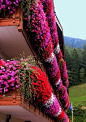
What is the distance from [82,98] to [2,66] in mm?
82172

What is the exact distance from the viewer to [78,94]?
91688mm

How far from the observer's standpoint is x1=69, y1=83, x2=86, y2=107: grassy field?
264 ft

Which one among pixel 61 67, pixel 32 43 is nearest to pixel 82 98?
pixel 61 67

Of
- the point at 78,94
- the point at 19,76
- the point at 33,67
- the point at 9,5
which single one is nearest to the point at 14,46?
the point at 33,67

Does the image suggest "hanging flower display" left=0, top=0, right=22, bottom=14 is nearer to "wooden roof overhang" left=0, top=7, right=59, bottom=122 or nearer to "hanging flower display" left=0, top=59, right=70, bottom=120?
"wooden roof overhang" left=0, top=7, right=59, bottom=122

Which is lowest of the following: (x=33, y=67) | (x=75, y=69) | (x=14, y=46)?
(x=33, y=67)

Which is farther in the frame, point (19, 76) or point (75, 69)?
point (75, 69)

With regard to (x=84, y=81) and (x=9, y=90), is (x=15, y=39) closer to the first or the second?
(x=9, y=90)

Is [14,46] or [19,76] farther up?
[14,46]

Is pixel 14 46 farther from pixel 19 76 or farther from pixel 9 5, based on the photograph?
pixel 19 76

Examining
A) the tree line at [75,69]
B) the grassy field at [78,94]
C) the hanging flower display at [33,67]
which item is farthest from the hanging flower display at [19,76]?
the tree line at [75,69]

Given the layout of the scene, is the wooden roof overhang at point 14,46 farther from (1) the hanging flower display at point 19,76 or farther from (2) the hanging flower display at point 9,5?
(1) the hanging flower display at point 19,76

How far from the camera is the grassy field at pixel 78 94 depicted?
80550mm

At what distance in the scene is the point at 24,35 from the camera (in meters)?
7.34
